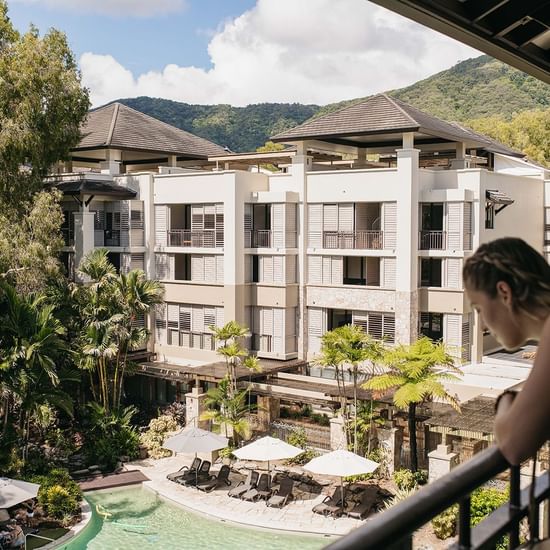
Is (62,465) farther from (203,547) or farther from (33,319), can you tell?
(203,547)

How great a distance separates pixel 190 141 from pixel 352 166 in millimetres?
7929

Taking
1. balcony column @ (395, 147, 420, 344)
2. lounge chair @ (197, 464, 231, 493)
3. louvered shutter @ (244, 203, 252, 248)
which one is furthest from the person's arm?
louvered shutter @ (244, 203, 252, 248)

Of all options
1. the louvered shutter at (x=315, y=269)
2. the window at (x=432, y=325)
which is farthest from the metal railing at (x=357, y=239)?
the window at (x=432, y=325)

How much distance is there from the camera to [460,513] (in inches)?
73.2

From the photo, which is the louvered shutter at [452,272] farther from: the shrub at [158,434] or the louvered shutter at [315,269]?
the shrub at [158,434]

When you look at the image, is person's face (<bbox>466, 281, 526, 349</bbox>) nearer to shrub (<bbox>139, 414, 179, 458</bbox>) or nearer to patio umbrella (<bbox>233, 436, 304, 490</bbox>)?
patio umbrella (<bbox>233, 436, 304, 490</bbox>)

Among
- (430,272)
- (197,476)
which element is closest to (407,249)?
(430,272)

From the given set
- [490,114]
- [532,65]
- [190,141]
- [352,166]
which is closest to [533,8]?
[532,65]

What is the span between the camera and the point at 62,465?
20.5 m

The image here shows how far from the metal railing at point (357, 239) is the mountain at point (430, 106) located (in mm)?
40054

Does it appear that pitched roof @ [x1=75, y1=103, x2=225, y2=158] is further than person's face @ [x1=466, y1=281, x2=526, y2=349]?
Yes

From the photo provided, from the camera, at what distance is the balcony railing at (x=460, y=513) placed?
1.50 metres

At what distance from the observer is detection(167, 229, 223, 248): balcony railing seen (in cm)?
2609

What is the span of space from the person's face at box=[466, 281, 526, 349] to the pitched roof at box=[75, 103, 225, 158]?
2801 centimetres
